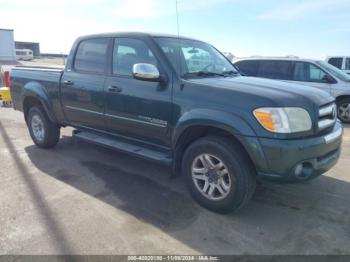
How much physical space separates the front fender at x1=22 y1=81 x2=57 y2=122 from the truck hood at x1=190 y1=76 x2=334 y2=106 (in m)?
2.88

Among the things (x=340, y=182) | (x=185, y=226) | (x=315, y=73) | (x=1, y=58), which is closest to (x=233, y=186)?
(x=185, y=226)

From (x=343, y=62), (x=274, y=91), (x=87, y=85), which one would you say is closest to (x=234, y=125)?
(x=274, y=91)

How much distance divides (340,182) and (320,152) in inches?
59.2

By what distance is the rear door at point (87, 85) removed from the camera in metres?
4.84

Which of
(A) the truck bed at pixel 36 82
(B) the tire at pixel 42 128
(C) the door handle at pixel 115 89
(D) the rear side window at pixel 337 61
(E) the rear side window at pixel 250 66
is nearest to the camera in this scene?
(C) the door handle at pixel 115 89

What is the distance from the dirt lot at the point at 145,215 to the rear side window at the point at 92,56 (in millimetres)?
1453

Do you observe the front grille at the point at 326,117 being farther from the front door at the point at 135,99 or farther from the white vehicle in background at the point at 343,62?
the white vehicle in background at the point at 343,62

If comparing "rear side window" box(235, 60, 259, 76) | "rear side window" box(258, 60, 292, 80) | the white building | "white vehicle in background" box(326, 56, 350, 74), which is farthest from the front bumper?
the white building

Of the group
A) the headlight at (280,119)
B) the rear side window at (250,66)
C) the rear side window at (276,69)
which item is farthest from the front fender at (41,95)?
the rear side window at (276,69)

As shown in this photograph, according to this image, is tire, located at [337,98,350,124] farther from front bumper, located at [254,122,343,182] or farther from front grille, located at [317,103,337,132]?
front bumper, located at [254,122,343,182]

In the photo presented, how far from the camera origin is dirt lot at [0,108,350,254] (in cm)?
315

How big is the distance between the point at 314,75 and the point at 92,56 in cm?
638

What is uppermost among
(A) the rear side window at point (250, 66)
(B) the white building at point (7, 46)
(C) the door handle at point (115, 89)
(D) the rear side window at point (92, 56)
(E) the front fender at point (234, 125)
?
(B) the white building at point (7, 46)

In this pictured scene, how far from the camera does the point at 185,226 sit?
3484mm
